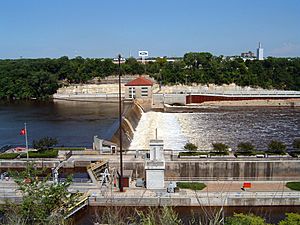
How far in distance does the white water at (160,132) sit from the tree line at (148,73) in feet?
102

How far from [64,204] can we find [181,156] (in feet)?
43.9

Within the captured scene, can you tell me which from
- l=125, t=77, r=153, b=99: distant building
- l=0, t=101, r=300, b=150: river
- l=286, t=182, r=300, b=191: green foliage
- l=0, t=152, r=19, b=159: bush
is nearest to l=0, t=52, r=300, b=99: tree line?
l=0, t=101, r=300, b=150: river

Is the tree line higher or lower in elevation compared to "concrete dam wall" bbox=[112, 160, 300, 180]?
higher

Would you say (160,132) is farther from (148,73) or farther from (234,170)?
(148,73)

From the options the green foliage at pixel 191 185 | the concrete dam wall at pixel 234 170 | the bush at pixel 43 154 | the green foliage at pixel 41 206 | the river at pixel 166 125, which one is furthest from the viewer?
the river at pixel 166 125

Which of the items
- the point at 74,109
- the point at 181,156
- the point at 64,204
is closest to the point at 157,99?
the point at 74,109

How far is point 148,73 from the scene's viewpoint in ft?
278

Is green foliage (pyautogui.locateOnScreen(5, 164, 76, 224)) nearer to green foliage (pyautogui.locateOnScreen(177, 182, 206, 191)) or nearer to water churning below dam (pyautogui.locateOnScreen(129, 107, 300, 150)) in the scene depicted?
green foliage (pyautogui.locateOnScreen(177, 182, 206, 191))

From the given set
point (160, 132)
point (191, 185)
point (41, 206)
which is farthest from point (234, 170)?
point (41, 206)

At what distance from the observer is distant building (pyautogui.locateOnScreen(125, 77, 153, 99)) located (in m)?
56.7

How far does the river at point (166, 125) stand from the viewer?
33406mm

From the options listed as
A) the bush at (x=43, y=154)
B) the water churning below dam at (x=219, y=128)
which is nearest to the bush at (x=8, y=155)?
the bush at (x=43, y=154)

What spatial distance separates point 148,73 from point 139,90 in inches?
1126

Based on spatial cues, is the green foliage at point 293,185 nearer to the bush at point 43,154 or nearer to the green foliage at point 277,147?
the green foliage at point 277,147
